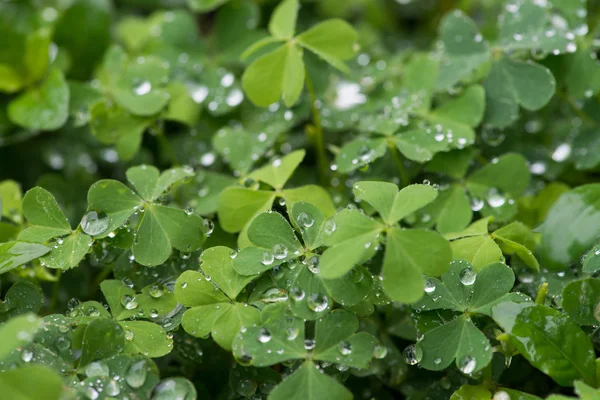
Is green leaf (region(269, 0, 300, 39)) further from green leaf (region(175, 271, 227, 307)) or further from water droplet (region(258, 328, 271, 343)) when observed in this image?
water droplet (region(258, 328, 271, 343))

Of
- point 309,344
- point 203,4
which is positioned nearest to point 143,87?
point 203,4

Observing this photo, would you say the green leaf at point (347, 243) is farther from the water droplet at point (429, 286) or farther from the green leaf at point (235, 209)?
the green leaf at point (235, 209)

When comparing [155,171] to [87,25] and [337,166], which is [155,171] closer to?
[337,166]

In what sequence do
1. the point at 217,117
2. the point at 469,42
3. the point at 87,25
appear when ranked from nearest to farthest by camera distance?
the point at 469,42, the point at 217,117, the point at 87,25

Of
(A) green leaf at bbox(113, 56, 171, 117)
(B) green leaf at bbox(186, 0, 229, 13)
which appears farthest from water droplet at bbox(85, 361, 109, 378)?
(B) green leaf at bbox(186, 0, 229, 13)

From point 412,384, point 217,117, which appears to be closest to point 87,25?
point 217,117

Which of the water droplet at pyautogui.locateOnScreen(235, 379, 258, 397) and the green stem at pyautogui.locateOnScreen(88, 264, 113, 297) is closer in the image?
the water droplet at pyautogui.locateOnScreen(235, 379, 258, 397)

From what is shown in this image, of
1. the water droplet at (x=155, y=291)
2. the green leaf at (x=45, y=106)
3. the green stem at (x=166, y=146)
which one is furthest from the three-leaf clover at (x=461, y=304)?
the green leaf at (x=45, y=106)

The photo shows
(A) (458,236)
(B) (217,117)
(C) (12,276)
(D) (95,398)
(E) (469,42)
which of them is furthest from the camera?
(B) (217,117)
